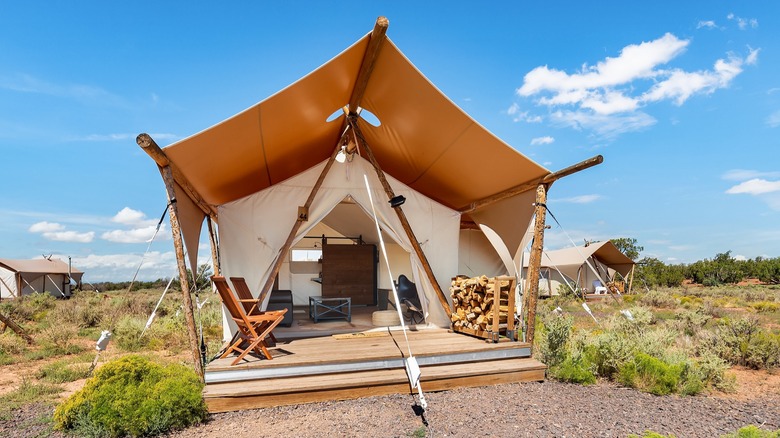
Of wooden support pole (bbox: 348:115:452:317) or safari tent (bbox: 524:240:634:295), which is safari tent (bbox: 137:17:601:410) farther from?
safari tent (bbox: 524:240:634:295)

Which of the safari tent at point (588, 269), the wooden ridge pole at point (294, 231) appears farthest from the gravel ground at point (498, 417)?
the safari tent at point (588, 269)

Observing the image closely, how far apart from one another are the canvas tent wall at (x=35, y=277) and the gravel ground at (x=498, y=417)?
21565 millimetres

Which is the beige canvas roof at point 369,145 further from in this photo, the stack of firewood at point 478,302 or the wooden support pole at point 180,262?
the stack of firewood at point 478,302

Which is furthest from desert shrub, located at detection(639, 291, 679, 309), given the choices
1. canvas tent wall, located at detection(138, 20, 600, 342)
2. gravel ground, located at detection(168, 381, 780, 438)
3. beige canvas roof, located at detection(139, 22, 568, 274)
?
gravel ground, located at detection(168, 381, 780, 438)

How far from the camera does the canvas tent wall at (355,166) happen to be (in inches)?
177

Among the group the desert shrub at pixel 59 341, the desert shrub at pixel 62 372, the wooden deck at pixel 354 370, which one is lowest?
the desert shrub at pixel 62 372

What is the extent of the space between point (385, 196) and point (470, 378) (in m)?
2.80

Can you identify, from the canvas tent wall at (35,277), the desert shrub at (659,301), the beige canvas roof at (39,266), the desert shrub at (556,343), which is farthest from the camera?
the beige canvas roof at (39,266)

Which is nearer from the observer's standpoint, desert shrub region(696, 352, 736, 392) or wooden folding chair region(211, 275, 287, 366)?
wooden folding chair region(211, 275, 287, 366)

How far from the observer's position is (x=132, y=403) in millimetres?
3543

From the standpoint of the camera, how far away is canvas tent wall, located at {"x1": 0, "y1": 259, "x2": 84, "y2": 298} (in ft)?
68.9

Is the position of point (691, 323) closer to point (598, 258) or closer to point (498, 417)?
point (498, 417)

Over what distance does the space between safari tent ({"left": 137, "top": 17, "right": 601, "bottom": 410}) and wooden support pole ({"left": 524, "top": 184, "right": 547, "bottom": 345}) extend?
0.50ft

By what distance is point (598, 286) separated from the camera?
20609mm
